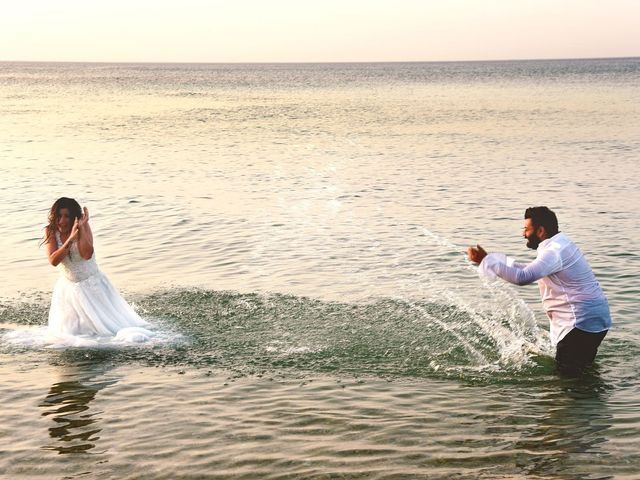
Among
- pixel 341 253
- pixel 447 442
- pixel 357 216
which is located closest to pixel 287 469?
pixel 447 442

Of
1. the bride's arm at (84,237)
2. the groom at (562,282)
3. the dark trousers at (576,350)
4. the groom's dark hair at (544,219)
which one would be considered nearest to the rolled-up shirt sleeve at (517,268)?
the groom at (562,282)

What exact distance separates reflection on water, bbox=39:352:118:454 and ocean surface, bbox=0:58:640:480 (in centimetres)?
3

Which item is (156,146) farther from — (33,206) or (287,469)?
(287,469)

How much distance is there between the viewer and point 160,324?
41.1 feet

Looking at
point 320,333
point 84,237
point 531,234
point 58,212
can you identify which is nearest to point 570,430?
point 531,234

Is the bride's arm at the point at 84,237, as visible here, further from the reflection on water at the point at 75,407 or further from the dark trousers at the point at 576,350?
the dark trousers at the point at 576,350

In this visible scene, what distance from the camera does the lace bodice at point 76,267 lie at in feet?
37.3

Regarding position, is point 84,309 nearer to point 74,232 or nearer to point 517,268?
point 74,232

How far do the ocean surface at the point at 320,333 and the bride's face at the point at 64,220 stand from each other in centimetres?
150

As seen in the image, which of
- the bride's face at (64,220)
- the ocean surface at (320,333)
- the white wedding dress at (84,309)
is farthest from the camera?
the white wedding dress at (84,309)

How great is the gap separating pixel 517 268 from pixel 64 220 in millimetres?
5437

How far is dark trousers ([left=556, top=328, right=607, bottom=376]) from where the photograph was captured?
981 cm

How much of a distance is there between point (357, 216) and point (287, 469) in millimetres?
14159

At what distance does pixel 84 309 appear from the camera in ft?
37.8
